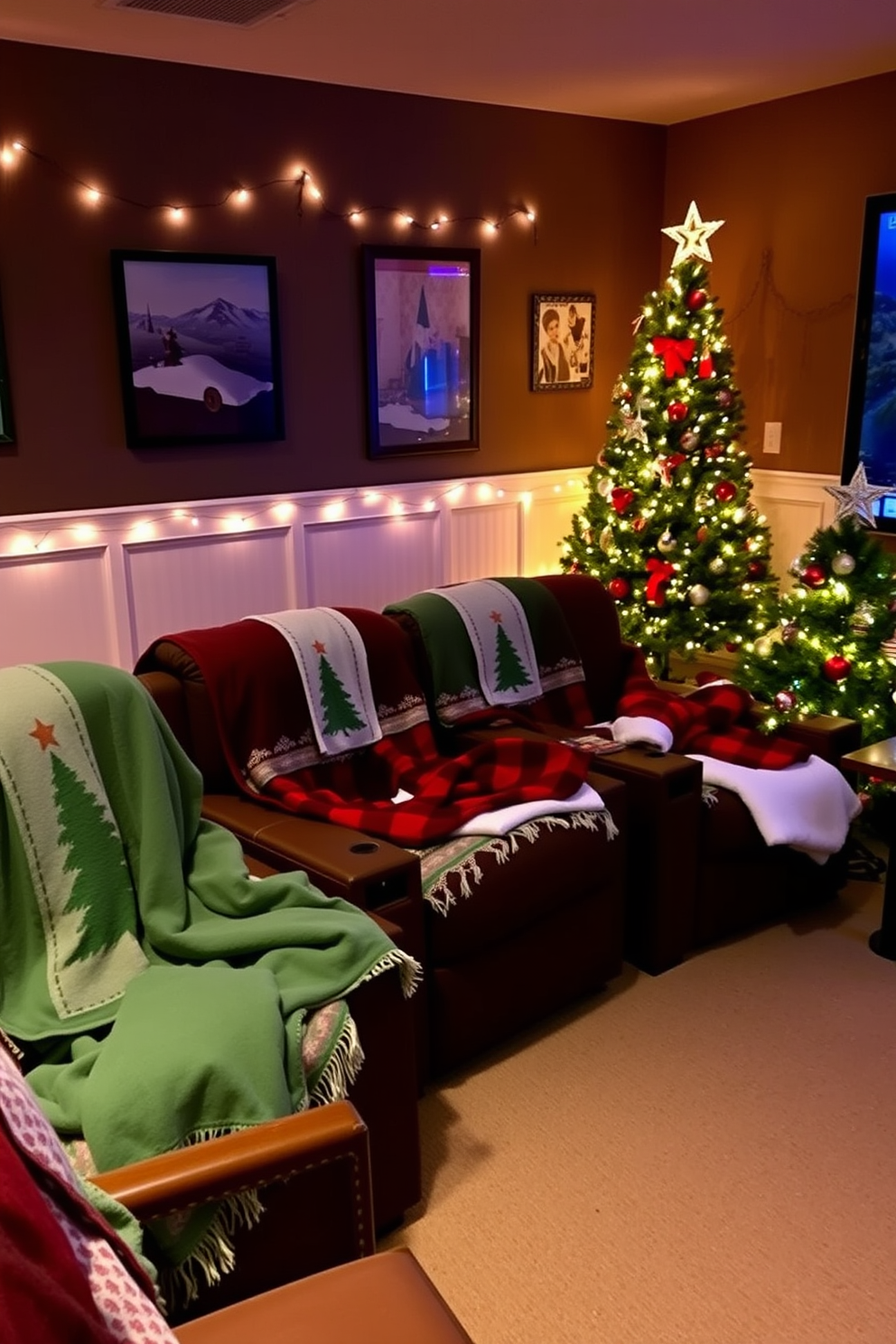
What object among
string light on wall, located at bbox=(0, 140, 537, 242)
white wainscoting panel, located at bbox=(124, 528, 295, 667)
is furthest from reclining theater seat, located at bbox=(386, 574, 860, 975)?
string light on wall, located at bbox=(0, 140, 537, 242)

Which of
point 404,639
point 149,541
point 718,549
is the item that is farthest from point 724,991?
point 149,541

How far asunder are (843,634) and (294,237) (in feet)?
8.83

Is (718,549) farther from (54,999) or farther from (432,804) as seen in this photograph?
(54,999)

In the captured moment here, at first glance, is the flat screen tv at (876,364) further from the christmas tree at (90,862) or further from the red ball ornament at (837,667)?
the christmas tree at (90,862)

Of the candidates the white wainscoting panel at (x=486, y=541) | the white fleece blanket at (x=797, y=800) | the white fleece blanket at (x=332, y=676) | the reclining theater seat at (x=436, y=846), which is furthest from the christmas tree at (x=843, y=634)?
the white wainscoting panel at (x=486, y=541)

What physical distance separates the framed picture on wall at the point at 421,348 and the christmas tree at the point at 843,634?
6.34 feet

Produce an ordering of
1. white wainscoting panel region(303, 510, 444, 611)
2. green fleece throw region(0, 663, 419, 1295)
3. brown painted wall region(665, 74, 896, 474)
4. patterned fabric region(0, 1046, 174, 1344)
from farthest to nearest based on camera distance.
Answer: white wainscoting panel region(303, 510, 444, 611) < brown painted wall region(665, 74, 896, 474) < green fleece throw region(0, 663, 419, 1295) < patterned fabric region(0, 1046, 174, 1344)

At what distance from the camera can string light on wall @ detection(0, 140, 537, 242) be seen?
3.90 m

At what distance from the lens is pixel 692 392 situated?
4777 millimetres

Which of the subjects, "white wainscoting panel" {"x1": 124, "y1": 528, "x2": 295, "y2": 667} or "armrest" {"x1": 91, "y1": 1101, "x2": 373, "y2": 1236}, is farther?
"white wainscoting panel" {"x1": 124, "y1": 528, "x2": 295, "y2": 667}

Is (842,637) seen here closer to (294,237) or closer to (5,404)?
(294,237)

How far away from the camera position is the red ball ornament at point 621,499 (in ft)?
16.0

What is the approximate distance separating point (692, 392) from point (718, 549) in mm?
683

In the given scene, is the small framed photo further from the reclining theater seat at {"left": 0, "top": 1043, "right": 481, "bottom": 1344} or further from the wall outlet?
the reclining theater seat at {"left": 0, "top": 1043, "right": 481, "bottom": 1344}
